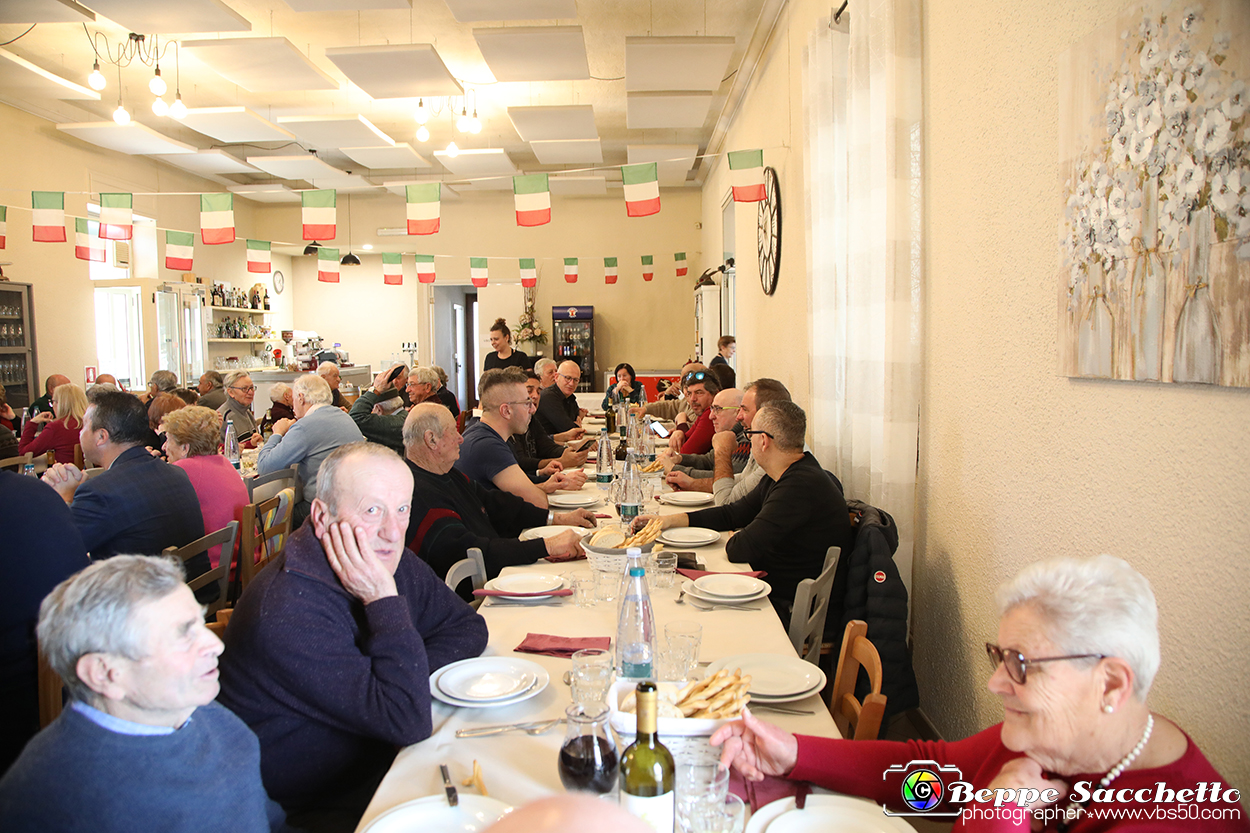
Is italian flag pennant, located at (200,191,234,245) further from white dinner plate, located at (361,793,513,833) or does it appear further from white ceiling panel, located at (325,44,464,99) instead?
white dinner plate, located at (361,793,513,833)

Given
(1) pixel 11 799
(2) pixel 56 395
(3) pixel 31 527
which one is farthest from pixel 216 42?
(1) pixel 11 799

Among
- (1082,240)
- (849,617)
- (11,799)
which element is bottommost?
(849,617)

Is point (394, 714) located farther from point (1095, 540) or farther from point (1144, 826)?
point (1095, 540)

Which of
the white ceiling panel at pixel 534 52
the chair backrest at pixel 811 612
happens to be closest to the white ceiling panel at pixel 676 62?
the white ceiling panel at pixel 534 52

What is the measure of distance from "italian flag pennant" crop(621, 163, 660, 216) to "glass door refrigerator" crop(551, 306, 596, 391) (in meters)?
6.85

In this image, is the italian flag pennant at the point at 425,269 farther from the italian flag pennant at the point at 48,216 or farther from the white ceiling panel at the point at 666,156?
the italian flag pennant at the point at 48,216

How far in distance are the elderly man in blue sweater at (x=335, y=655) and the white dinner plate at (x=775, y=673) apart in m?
0.71

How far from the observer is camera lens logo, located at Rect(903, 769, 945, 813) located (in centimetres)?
146

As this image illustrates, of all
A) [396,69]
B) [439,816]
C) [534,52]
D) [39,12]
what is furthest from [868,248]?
[39,12]

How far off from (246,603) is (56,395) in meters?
6.21

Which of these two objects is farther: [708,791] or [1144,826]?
[708,791]

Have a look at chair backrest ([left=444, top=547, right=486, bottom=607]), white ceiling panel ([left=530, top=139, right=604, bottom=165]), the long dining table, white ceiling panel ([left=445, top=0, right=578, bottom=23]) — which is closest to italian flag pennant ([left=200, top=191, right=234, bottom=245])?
white ceiling panel ([left=445, top=0, right=578, bottom=23])

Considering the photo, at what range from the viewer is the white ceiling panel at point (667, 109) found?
7.55m

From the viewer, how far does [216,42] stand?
5938 mm
